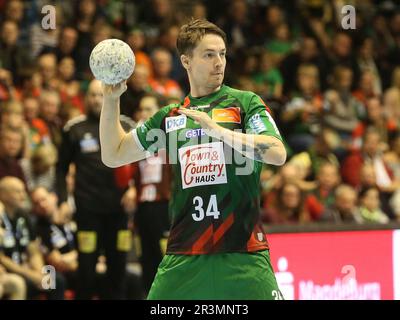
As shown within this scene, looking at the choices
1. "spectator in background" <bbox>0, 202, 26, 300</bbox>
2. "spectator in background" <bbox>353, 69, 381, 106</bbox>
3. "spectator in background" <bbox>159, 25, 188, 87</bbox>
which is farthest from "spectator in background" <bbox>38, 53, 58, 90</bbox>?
"spectator in background" <bbox>353, 69, 381, 106</bbox>

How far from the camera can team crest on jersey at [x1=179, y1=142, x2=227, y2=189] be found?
4961mm

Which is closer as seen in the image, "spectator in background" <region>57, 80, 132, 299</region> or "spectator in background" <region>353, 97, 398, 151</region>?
"spectator in background" <region>57, 80, 132, 299</region>

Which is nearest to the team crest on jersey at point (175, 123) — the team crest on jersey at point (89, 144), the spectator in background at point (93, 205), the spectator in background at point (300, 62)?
the spectator in background at point (93, 205)

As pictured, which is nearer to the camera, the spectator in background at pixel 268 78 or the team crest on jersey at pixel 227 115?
the team crest on jersey at pixel 227 115

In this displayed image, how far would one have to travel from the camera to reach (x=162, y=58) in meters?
11.3

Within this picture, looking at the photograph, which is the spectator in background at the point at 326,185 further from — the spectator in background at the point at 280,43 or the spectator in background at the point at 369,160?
the spectator in background at the point at 280,43

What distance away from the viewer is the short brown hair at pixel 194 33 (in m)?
5.13

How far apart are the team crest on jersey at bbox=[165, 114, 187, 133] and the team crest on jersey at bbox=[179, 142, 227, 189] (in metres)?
0.14

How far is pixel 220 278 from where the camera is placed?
4.86 metres

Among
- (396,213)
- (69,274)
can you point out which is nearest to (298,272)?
(69,274)

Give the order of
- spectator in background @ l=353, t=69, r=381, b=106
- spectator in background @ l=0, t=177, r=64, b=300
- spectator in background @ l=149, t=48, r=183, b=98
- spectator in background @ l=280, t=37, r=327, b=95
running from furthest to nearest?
spectator in background @ l=353, t=69, r=381, b=106 < spectator in background @ l=280, t=37, r=327, b=95 < spectator in background @ l=149, t=48, r=183, b=98 < spectator in background @ l=0, t=177, r=64, b=300

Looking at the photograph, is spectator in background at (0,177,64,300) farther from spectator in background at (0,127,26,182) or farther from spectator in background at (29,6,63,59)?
spectator in background at (29,6,63,59)

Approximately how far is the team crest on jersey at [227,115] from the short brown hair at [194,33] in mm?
382
